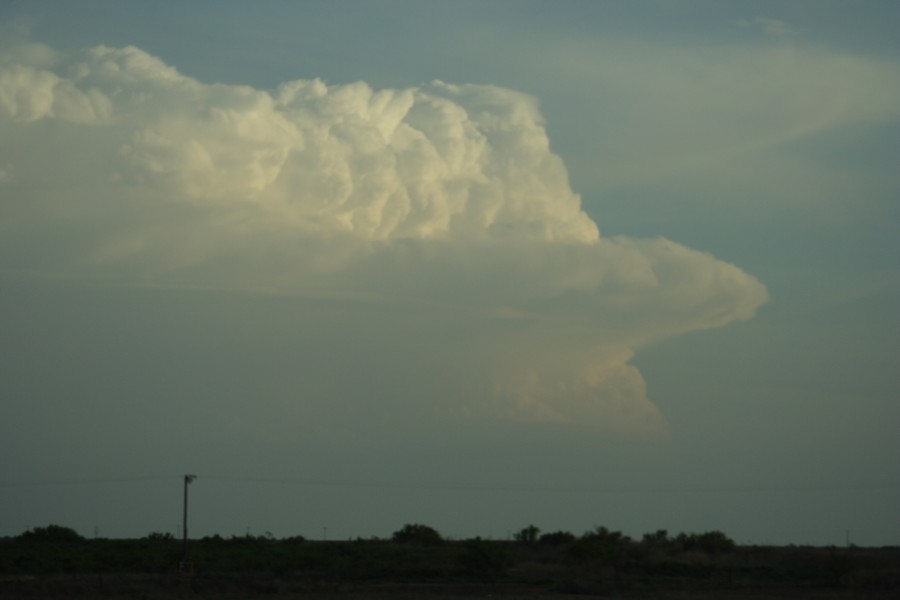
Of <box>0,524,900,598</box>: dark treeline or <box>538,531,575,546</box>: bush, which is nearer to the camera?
<box>0,524,900,598</box>: dark treeline

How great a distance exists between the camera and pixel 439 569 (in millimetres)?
78188

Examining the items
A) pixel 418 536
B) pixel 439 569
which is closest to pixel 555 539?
pixel 418 536

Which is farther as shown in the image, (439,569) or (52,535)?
(52,535)

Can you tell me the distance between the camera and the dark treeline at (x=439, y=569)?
216 ft

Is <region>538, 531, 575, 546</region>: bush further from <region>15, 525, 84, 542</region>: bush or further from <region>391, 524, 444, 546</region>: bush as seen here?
<region>15, 525, 84, 542</region>: bush

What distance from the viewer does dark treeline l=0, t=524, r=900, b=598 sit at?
216 ft

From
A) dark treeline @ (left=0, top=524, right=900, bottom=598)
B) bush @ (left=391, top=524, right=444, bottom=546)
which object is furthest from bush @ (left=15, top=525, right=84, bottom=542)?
bush @ (left=391, top=524, right=444, bottom=546)

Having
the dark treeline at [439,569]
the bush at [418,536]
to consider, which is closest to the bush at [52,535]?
the dark treeline at [439,569]

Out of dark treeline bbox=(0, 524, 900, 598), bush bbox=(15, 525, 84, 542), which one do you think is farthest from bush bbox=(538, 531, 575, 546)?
bush bbox=(15, 525, 84, 542)

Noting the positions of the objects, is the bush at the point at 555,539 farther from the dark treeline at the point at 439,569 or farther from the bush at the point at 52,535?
the bush at the point at 52,535

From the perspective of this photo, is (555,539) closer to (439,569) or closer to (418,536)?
(418,536)

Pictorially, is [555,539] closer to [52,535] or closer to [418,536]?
[418,536]

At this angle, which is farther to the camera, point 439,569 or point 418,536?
point 418,536

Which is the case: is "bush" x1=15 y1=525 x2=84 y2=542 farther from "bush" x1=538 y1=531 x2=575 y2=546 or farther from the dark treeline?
"bush" x1=538 y1=531 x2=575 y2=546
